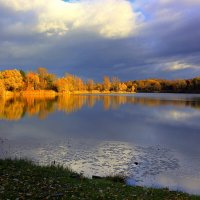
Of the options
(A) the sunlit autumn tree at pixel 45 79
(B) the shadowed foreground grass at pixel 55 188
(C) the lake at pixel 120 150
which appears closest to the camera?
(B) the shadowed foreground grass at pixel 55 188

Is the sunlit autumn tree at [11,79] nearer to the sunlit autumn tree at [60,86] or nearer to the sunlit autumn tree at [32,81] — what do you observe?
the sunlit autumn tree at [32,81]

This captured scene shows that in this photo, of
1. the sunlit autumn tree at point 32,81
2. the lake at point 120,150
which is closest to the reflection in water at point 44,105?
the lake at point 120,150

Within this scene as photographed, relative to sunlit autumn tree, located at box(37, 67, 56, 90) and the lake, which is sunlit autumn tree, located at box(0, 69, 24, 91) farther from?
the lake

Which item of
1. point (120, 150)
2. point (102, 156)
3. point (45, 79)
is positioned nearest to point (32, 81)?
point (45, 79)

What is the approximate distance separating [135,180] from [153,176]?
4.12 feet

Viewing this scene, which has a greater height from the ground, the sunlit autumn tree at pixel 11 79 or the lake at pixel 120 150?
the sunlit autumn tree at pixel 11 79

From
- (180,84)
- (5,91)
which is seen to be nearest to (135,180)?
(5,91)

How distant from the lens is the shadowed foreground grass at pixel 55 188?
8.55 m

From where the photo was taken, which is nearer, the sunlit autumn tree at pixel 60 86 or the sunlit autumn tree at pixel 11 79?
the sunlit autumn tree at pixel 11 79

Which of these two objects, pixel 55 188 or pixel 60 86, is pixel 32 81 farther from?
pixel 55 188

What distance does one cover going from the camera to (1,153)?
60.1ft

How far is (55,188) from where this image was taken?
936 cm

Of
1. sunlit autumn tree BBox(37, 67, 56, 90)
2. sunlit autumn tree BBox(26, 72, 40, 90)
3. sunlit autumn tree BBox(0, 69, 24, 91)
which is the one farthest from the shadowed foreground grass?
sunlit autumn tree BBox(37, 67, 56, 90)

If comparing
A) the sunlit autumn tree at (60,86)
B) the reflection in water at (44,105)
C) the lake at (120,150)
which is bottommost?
the lake at (120,150)
